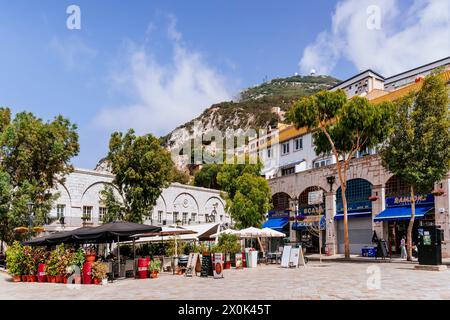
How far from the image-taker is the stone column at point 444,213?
2838 cm

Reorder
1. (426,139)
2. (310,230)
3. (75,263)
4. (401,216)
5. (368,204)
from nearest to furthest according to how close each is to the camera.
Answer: (75,263) < (426,139) < (401,216) < (368,204) < (310,230)

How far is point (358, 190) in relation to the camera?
3603 centimetres

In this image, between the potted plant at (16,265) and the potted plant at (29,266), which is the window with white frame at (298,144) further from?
the potted plant at (16,265)

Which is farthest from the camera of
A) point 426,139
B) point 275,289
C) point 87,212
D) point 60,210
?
point 87,212

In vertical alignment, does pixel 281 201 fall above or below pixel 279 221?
above

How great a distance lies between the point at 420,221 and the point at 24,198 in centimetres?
2602

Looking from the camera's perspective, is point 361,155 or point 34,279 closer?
point 34,279

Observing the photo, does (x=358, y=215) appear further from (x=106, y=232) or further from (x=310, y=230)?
(x=106, y=232)

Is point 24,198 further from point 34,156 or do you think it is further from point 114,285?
point 114,285

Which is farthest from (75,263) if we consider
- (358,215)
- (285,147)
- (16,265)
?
(285,147)

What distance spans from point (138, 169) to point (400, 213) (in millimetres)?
19971

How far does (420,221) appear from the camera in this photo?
30641 mm

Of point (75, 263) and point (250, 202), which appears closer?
point (75, 263)
